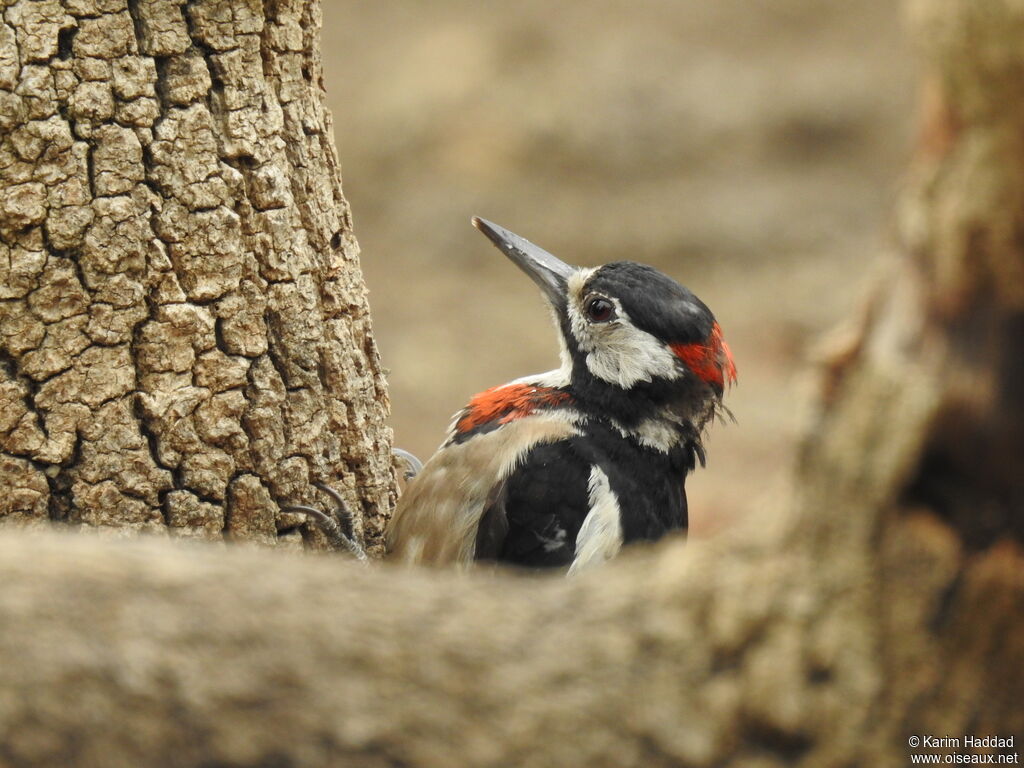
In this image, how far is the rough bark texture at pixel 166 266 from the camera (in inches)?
91.4

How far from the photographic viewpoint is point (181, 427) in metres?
2.48

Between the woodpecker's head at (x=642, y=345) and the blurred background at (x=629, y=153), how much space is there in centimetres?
603

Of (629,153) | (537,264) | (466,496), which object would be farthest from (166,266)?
(629,153)

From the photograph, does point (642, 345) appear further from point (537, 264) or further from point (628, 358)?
point (537, 264)

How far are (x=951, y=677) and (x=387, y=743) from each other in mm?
663

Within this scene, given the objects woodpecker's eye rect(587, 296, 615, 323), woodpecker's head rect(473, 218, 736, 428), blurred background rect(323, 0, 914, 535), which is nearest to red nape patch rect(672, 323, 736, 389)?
woodpecker's head rect(473, 218, 736, 428)

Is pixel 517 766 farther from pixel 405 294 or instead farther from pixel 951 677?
pixel 405 294

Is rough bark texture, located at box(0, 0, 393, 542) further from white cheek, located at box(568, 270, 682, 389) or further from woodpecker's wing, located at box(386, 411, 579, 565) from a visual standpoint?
white cheek, located at box(568, 270, 682, 389)

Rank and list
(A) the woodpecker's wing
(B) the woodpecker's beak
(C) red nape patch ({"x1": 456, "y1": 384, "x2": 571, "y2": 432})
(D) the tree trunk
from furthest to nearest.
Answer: (B) the woodpecker's beak < (C) red nape patch ({"x1": 456, "y1": 384, "x2": 571, "y2": 432}) < (A) the woodpecker's wing < (D) the tree trunk

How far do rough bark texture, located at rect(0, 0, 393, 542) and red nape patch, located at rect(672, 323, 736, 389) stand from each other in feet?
3.53

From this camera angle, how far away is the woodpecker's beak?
3604 mm

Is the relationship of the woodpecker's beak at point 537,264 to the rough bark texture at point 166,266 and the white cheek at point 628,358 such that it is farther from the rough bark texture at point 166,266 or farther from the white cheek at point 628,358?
the rough bark texture at point 166,266

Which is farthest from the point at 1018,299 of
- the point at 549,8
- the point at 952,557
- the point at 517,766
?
the point at 549,8

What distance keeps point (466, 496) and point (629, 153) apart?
293 inches
